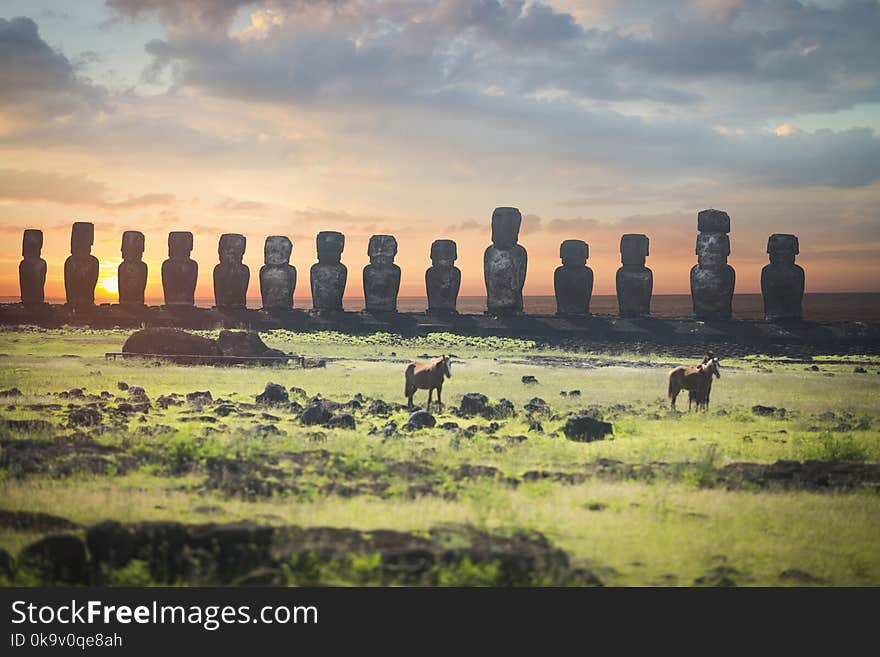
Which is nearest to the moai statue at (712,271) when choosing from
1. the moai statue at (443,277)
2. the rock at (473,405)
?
the moai statue at (443,277)

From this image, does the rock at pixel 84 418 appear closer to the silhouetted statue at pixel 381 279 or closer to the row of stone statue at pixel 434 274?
the row of stone statue at pixel 434 274

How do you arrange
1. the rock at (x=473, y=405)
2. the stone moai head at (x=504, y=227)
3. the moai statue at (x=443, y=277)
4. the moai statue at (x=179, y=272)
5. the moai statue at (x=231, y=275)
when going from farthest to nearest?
the moai statue at (x=179, y=272)
the moai statue at (x=231, y=275)
the moai statue at (x=443, y=277)
the stone moai head at (x=504, y=227)
the rock at (x=473, y=405)

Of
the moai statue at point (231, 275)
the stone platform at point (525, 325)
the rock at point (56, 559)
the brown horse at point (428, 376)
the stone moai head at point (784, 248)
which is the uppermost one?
the stone moai head at point (784, 248)

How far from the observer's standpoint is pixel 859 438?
467 inches

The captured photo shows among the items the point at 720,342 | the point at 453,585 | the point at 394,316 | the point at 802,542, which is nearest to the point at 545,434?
the point at 802,542

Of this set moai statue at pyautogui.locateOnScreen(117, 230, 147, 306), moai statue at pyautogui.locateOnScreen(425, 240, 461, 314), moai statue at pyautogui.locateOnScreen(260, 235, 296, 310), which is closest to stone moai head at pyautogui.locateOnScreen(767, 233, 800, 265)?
moai statue at pyautogui.locateOnScreen(425, 240, 461, 314)

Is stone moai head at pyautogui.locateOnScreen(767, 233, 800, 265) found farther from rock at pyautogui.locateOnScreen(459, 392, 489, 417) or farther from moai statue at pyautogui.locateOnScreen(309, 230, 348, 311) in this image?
rock at pyautogui.locateOnScreen(459, 392, 489, 417)

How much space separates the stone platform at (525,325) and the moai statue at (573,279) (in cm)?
131

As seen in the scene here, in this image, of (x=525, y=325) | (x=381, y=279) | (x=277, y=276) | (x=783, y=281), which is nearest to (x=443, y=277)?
(x=381, y=279)

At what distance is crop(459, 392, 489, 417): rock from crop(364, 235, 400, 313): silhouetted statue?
19164 mm

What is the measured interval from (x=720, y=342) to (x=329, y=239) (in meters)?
14.4

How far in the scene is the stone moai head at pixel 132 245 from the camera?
1380 inches

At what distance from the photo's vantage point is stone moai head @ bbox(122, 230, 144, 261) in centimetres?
3506

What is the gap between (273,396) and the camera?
13781mm
